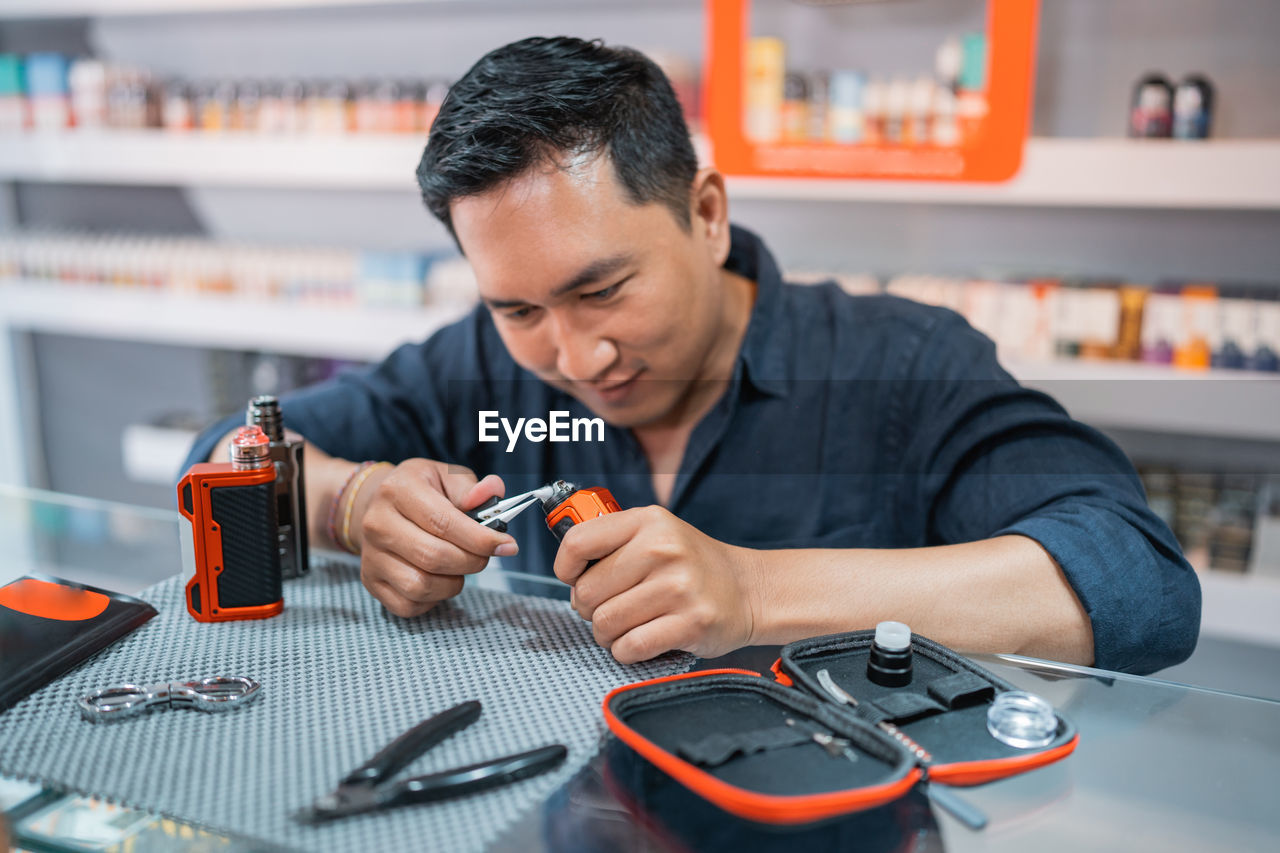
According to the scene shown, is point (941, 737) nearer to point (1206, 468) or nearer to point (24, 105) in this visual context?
point (1206, 468)

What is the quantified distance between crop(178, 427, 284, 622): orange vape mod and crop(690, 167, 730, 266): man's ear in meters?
0.56

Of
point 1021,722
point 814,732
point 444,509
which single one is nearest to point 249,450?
point 444,509

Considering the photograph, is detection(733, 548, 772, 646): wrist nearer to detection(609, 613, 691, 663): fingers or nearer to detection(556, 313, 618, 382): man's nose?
detection(609, 613, 691, 663): fingers

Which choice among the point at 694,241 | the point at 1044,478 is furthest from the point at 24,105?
the point at 1044,478

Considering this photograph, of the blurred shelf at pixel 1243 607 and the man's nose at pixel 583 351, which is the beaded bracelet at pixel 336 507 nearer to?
the man's nose at pixel 583 351

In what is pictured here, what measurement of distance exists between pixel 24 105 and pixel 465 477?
2598mm

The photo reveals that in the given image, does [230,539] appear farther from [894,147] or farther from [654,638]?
[894,147]

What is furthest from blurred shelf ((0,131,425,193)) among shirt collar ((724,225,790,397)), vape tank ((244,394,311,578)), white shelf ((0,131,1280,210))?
vape tank ((244,394,311,578))

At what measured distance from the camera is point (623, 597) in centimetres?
77

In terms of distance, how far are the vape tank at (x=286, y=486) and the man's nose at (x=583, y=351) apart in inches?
10.9

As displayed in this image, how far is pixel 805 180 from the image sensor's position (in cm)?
203

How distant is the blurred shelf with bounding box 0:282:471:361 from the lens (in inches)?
94.8

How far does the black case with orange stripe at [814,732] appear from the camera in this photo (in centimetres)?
59

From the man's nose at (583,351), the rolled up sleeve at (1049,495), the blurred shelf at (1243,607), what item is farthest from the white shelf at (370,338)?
the man's nose at (583,351)
